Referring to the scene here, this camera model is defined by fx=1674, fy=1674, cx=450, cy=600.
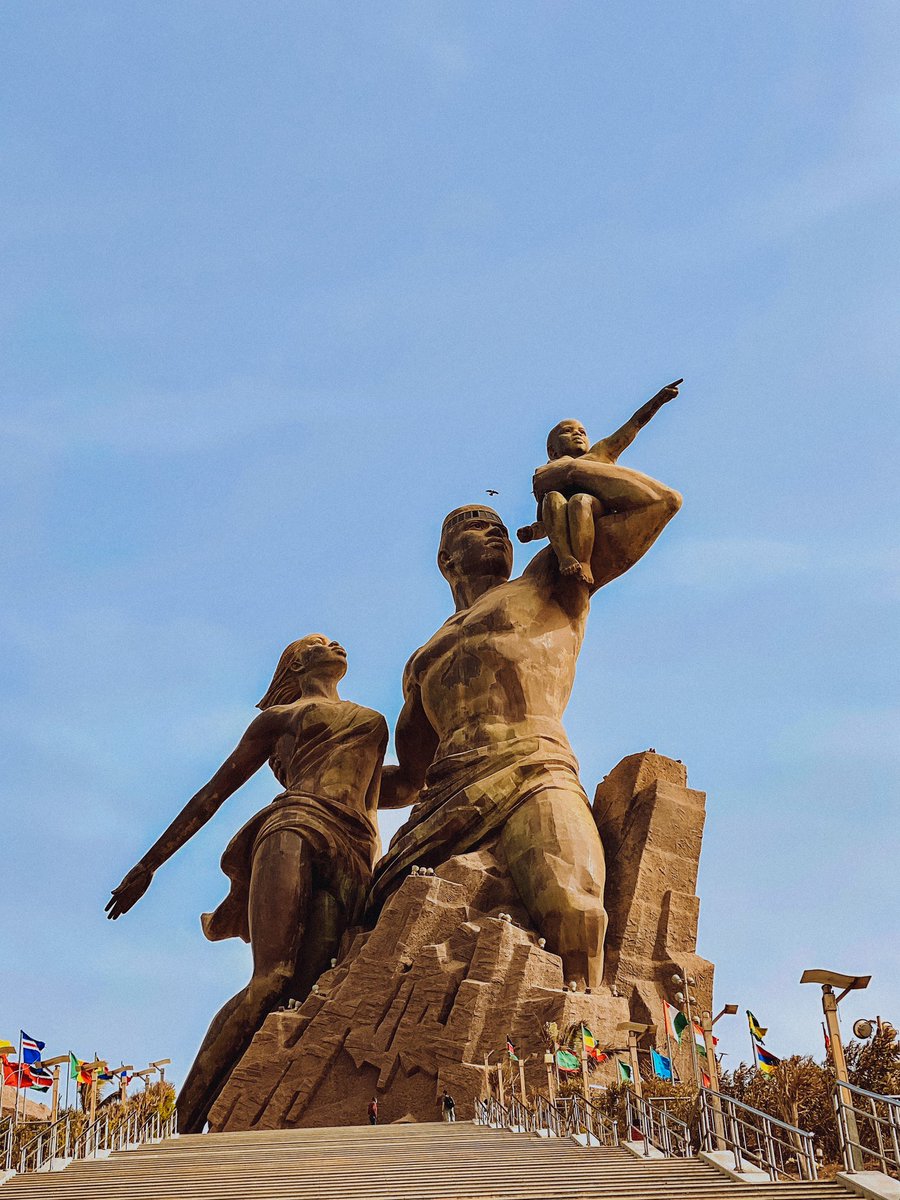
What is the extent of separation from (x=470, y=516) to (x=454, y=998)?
7839 mm

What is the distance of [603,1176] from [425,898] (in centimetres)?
771

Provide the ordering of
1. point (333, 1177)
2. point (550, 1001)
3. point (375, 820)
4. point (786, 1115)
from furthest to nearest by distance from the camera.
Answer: point (375, 820) < point (550, 1001) < point (786, 1115) < point (333, 1177)

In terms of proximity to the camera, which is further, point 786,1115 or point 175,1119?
point 175,1119

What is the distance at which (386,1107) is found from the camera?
1612 centimetres

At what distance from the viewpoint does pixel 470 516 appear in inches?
878

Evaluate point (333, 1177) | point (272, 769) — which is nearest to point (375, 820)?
point (272, 769)

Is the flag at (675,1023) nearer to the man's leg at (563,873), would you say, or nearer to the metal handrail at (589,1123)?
the metal handrail at (589,1123)

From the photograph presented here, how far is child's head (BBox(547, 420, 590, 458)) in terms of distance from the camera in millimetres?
21438

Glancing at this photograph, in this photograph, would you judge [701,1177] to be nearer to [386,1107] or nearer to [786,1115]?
[786,1115]

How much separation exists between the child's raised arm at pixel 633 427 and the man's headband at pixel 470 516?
5.71 ft

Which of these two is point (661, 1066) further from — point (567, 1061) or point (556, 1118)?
point (556, 1118)

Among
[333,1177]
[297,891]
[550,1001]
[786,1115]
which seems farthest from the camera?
[297,891]

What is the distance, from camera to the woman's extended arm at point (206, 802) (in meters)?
21.6

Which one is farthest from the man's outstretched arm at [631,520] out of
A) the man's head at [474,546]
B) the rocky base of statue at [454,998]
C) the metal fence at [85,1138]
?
the metal fence at [85,1138]
